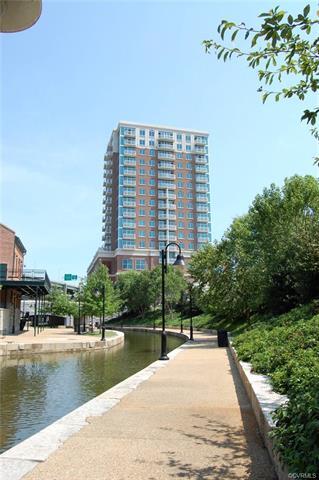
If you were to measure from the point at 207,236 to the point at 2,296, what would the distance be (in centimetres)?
7987

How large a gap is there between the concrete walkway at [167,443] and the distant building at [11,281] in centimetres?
2476

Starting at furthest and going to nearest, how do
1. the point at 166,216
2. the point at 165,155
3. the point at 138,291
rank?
the point at 165,155
the point at 166,216
the point at 138,291

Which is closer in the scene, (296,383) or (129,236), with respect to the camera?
(296,383)

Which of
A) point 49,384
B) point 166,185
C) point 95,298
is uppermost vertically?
point 166,185

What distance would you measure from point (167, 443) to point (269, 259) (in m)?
25.8

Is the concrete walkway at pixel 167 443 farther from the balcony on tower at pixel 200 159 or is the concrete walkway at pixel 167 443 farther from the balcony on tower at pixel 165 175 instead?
the balcony on tower at pixel 200 159

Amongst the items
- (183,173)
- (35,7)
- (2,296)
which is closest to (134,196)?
(183,173)

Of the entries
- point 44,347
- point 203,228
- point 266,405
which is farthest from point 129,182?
point 266,405

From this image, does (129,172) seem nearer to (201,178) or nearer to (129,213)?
(129,213)

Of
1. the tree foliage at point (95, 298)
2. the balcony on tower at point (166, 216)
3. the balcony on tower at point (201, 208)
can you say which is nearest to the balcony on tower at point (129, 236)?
the balcony on tower at point (166, 216)

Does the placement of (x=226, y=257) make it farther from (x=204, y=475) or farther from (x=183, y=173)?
(x=183, y=173)

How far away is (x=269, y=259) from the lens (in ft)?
100

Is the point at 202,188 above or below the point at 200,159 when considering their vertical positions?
below

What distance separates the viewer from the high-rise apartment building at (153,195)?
104000 millimetres
